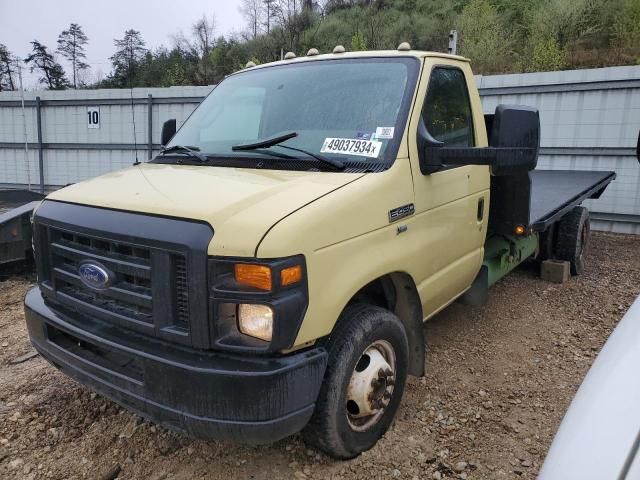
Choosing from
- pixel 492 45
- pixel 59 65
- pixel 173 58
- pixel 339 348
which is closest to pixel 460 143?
pixel 339 348

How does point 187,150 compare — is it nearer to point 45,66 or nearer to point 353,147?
point 353,147

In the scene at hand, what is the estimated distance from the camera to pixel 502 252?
462 cm

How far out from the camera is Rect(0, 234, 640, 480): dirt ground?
2.72 meters

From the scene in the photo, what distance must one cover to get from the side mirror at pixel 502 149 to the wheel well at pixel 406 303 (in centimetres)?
68

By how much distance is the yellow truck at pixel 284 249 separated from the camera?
2.14 metres

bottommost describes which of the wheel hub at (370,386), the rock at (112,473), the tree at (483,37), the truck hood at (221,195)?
the rock at (112,473)

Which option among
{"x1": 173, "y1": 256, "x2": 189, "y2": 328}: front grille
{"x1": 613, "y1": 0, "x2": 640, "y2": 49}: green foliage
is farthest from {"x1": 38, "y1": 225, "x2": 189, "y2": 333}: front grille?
{"x1": 613, "y1": 0, "x2": 640, "y2": 49}: green foliage

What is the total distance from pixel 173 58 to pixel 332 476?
35.5 meters

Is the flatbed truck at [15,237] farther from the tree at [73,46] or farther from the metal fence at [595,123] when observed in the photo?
the tree at [73,46]

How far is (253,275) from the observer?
6.88 ft

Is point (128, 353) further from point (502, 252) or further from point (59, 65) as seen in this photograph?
point (59, 65)

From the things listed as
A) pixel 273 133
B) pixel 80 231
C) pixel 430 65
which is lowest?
pixel 80 231

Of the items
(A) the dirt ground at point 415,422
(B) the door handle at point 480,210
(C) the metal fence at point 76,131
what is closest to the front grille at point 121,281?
(A) the dirt ground at point 415,422

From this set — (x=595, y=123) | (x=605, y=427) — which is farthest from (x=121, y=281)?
(x=595, y=123)
